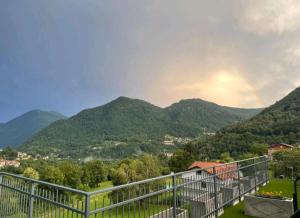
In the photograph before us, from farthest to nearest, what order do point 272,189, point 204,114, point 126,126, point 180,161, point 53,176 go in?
point 204,114
point 126,126
point 180,161
point 53,176
point 272,189

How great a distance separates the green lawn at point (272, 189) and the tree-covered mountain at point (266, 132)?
3792 cm

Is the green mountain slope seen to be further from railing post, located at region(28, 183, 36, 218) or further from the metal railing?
Result: railing post, located at region(28, 183, 36, 218)

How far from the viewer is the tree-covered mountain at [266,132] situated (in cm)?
4641

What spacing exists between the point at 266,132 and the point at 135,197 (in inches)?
2135

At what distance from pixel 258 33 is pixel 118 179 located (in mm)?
25702

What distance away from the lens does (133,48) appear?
72.7 feet

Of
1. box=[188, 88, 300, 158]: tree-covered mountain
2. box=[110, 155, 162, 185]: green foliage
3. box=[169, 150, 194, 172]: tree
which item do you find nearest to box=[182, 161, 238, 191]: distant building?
box=[110, 155, 162, 185]: green foliage

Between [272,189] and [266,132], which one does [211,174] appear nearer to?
[272,189]

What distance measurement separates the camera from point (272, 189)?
7320 millimetres

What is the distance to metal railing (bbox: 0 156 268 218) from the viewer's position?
102 inches

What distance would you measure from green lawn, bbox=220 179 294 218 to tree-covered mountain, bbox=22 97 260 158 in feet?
281

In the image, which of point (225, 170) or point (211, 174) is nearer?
point (211, 174)

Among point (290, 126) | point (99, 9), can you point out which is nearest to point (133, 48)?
point (99, 9)

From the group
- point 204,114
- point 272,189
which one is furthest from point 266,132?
point 204,114
